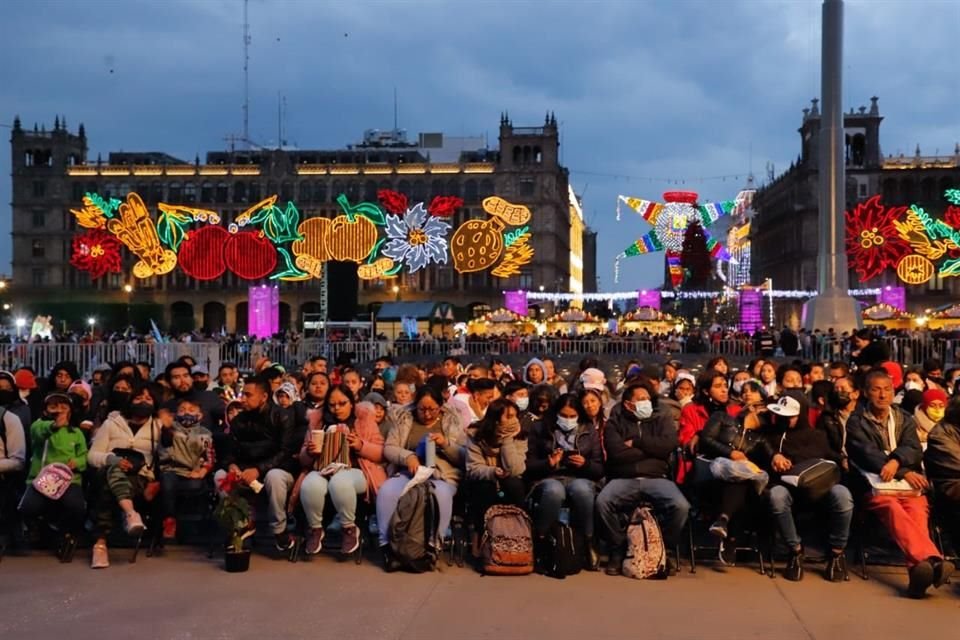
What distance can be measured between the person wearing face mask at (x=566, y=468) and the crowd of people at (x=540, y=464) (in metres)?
0.01

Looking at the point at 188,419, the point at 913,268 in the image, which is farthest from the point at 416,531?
the point at 913,268

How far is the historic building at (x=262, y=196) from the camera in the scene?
3076 inches

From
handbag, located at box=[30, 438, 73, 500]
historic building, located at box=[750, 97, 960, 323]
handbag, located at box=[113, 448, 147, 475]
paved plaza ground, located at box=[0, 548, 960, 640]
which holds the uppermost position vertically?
historic building, located at box=[750, 97, 960, 323]

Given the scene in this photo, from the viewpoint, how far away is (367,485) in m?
Result: 7.79

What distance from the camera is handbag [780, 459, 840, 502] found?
7.17 meters

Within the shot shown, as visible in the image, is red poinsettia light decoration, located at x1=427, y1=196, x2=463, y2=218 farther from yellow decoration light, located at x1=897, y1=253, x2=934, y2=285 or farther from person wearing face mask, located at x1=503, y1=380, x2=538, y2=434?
yellow decoration light, located at x1=897, y1=253, x2=934, y2=285

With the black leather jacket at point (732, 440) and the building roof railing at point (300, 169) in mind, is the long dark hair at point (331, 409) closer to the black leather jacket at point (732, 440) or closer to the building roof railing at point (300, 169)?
the black leather jacket at point (732, 440)

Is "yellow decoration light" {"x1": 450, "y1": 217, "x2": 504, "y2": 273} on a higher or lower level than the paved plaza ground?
higher

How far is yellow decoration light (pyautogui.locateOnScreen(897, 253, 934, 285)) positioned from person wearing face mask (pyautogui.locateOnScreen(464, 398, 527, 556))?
114 feet

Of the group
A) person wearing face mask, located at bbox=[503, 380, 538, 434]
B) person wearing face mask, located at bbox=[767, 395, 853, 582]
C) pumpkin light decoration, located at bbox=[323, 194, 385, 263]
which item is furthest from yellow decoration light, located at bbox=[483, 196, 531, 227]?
person wearing face mask, located at bbox=[767, 395, 853, 582]

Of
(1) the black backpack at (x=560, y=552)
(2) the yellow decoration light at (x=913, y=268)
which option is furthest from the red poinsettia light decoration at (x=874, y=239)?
(1) the black backpack at (x=560, y=552)

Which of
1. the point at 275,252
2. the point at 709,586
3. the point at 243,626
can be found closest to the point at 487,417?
the point at 709,586

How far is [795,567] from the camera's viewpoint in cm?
709

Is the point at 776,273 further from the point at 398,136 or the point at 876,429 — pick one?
the point at 876,429
